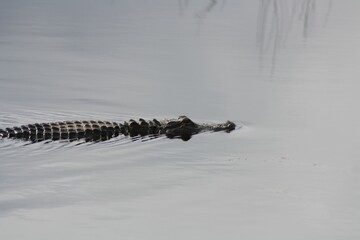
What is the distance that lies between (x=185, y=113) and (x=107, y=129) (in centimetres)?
118

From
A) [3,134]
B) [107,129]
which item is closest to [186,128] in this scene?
[107,129]

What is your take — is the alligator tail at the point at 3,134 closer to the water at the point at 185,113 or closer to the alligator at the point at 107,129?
the alligator at the point at 107,129

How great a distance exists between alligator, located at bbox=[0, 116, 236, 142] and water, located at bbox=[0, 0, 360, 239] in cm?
13

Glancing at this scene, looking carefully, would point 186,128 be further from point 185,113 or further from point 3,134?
point 3,134

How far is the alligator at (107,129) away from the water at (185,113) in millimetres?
132

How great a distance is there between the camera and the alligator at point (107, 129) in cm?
1023

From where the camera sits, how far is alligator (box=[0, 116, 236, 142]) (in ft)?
33.6

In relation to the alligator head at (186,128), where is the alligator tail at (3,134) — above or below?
below

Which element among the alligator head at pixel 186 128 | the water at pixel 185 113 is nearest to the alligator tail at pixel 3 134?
the water at pixel 185 113

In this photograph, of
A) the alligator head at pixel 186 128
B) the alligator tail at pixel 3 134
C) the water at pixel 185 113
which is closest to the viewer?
the water at pixel 185 113

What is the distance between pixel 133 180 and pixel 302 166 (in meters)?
1.26

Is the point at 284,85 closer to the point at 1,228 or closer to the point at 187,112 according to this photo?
the point at 187,112

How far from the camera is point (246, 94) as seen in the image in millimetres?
12391

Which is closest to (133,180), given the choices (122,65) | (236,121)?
(236,121)
